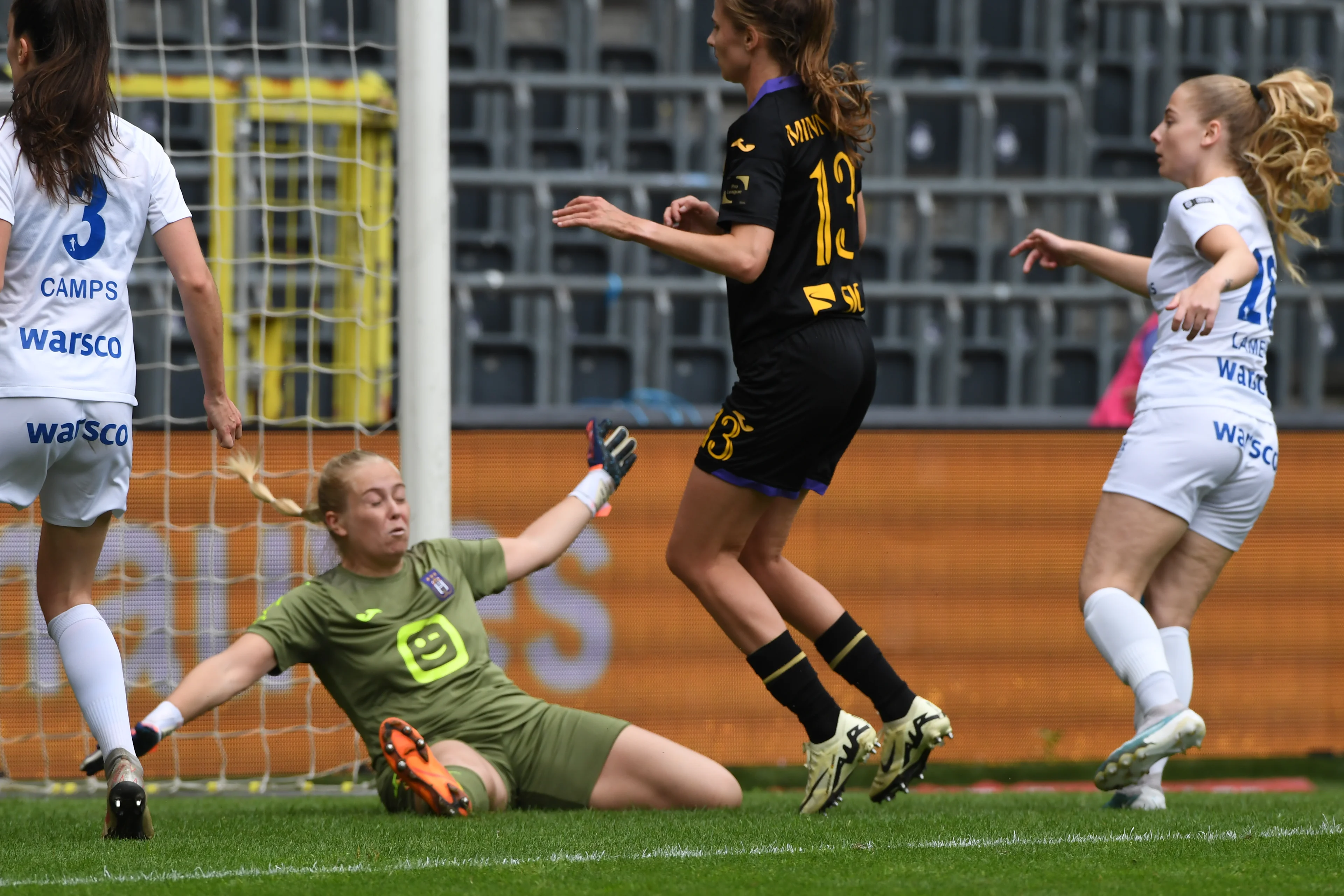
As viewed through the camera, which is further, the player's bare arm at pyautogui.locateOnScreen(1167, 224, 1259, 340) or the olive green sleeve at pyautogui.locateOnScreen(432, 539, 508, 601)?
the olive green sleeve at pyautogui.locateOnScreen(432, 539, 508, 601)

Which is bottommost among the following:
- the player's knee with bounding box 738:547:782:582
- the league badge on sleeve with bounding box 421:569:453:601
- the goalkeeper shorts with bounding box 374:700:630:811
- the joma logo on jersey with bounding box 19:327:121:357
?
the goalkeeper shorts with bounding box 374:700:630:811

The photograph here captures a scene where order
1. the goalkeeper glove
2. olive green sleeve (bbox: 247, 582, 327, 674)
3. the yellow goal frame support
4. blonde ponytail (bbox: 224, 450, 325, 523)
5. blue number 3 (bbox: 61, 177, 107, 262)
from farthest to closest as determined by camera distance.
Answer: the yellow goal frame support → the goalkeeper glove → blonde ponytail (bbox: 224, 450, 325, 523) → olive green sleeve (bbox: 247, 582, 327, 674) → blue number 3 (bbox: 61, 177, 107, 262)

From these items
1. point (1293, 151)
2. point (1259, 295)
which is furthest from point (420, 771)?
point (1293, 151)

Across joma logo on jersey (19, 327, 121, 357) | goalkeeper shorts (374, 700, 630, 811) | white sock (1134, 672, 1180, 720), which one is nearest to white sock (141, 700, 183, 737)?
goalkeeper shorts (374, 700, 630, 811)

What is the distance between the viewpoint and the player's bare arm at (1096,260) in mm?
3834

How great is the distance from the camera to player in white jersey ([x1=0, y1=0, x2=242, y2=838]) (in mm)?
2875

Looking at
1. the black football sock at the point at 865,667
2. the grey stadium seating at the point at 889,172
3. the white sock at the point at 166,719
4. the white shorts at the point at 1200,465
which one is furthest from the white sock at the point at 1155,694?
the grey stadium seating at the point at 889,172

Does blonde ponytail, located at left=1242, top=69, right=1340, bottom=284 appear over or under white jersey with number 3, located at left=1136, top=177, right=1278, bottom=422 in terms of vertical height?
over

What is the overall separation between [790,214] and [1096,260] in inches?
37.8

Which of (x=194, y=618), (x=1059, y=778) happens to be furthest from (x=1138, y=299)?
(x=194, y=618)

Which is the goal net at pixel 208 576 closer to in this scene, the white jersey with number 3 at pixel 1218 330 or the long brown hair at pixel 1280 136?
the white jersey with number 3 at pixel 1218 330

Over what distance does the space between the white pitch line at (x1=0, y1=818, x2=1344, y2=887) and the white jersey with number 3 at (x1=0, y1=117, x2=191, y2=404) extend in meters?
0.94

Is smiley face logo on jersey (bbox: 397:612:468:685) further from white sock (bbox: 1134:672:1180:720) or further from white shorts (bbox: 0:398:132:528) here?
white sock (bbox: 1134:672:1180:720)

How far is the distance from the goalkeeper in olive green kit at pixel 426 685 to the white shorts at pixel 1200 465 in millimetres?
1232
